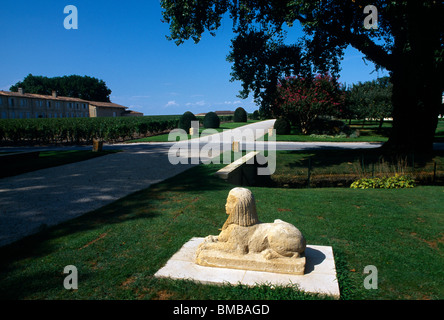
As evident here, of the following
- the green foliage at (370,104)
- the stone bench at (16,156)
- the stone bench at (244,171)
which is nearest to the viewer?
the stone bench at (244,171)

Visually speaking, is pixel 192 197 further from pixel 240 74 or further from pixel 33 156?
pixel 33 156

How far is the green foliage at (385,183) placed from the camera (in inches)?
408

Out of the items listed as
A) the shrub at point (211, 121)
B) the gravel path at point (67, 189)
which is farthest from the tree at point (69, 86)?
the gravel path at point (67, 189)

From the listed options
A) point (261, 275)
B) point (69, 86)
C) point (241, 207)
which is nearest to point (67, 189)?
point (241, 207)

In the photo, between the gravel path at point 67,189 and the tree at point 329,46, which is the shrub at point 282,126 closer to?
the tree at point 329,46

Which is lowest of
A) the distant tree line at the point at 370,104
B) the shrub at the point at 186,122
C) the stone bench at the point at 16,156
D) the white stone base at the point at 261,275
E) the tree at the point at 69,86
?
the white stone base at the point at 261,275

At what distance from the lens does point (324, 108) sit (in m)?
26.5

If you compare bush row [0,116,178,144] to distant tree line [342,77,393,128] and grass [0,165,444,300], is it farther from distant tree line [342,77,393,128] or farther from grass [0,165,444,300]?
distant tree line [342,77,393,128]

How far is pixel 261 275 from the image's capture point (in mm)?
4145

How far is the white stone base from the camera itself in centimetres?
390

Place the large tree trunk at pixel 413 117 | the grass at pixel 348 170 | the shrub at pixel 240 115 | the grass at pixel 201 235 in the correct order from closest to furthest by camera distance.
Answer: the grass at pixel 201 235 → the grass at pixel 348 170 → the large tree trunk at pixel 413 117 → the shrub at pixel 240 115

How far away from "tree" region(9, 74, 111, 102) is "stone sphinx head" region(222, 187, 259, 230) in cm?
9619

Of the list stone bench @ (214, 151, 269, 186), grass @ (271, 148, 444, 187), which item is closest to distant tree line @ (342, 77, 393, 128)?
grass @ (271, 148, 444, 187)

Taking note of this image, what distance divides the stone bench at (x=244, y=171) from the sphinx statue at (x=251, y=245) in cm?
583
